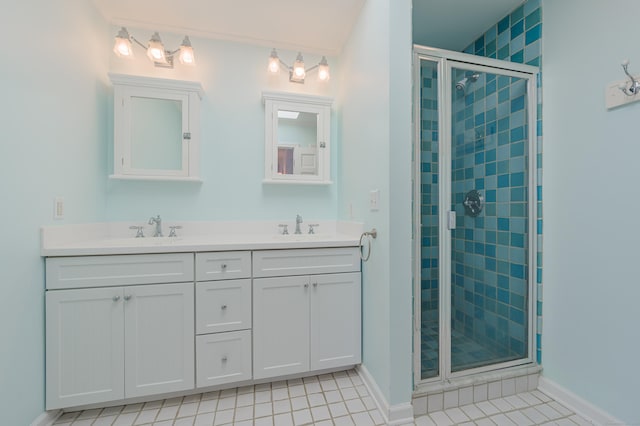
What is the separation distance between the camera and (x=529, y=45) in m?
1.64

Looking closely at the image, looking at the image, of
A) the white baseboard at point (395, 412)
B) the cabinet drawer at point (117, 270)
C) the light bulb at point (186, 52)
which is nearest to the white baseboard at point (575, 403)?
the white baseboard at point (395, 412)

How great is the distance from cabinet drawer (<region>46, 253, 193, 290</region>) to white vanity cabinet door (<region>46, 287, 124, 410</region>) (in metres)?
0.05

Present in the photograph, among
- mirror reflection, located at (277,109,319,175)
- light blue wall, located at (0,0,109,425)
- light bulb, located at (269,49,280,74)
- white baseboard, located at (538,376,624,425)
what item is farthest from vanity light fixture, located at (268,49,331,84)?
white baseboard, located at (538,376,624,425)

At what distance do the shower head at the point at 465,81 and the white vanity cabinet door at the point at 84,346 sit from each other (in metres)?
2.16

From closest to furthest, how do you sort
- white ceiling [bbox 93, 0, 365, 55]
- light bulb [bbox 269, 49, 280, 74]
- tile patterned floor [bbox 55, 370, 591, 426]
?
1. tile patterned floor [bbox 55, 370, 591, 426]
2. white ceiling [bbox 93, 0, 365, 55]
3. light bulb [bbox 269, 49, 280, 74]

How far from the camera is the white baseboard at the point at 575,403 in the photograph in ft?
4.08

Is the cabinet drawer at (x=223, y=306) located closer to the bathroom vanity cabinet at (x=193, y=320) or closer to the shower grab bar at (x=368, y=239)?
the bathroom vanity cabinet at (x=193, y=320)

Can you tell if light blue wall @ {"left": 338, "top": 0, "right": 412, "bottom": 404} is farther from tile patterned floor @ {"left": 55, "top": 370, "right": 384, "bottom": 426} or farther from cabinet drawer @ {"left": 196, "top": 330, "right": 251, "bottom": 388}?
cabinet drawer @ {"left": 196, "top": 330, "right": 251, "bottom": 388}

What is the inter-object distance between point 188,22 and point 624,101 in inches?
97.7

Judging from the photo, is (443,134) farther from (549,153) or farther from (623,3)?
(623,3)

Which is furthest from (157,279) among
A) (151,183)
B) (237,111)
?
(237,111)

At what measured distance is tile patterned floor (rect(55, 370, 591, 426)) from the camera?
1.29 meters

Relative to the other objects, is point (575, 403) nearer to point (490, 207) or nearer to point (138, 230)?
point (490, 207)

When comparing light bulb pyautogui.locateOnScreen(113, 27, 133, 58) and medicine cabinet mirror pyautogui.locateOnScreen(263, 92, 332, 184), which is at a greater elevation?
light bulb pyautogui.locateOnScreen(113, 27, 133, 58)
